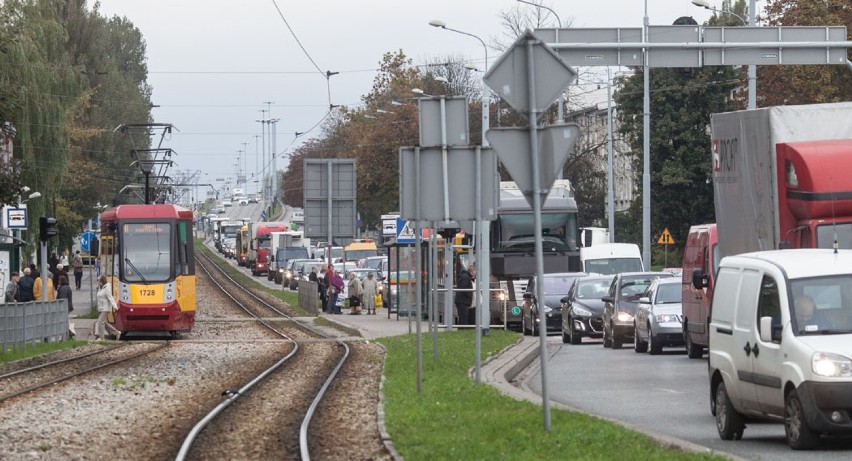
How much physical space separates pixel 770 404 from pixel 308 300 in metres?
43.6

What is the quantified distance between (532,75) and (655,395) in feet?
26.0

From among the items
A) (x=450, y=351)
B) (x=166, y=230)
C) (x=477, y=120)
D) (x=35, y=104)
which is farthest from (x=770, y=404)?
(x=477, y=120)

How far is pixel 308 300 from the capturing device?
56.6 m

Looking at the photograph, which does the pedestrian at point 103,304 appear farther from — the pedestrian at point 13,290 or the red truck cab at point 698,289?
the red truck cab at point 698,289

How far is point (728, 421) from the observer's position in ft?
47.2

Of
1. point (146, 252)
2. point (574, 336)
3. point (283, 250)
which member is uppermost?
point (283, 250)

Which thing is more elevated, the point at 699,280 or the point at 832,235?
the point at 832,235

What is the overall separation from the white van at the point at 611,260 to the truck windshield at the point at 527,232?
287cm

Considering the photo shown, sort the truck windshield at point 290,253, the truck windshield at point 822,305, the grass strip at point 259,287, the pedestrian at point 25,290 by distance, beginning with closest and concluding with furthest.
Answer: the truck windshield at point 822,305 < the pedestrian at point 25,290 < the grass strip at point 259,287 < the truck windshield at point 290,253

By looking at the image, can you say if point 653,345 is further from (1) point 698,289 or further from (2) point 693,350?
(1) point 698,289

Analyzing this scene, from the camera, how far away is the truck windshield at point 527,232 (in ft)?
140

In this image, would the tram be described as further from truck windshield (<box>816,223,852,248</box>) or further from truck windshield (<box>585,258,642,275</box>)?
truck windshield (<box>816,223,852,248</box>)

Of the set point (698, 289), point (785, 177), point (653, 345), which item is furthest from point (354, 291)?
point (785, 177)

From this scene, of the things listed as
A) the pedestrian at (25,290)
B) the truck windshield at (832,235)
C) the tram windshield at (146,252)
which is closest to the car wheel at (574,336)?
the tram windshield at (146,252)
